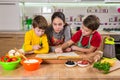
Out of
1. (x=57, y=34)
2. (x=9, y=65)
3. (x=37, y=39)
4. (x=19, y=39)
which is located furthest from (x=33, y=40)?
(x=19, y=39)

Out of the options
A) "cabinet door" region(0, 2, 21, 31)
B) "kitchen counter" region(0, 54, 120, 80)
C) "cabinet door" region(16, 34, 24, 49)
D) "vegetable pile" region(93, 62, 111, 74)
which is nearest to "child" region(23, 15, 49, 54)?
"kitchen counter" region(0, 54, 120, 80)

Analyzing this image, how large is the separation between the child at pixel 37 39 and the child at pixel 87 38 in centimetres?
15

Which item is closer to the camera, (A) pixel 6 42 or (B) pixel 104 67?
(B) pixel 104 67

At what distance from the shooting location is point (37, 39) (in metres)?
1.79

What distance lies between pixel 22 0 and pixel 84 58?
202cm

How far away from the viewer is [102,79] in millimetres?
1215

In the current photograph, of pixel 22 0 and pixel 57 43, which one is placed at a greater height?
pixel 22 0

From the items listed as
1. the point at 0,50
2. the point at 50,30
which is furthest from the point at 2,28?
the point at 50,30

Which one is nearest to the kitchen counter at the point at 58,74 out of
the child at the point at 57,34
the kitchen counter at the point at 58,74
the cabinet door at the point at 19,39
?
the kitchen counter at the point at 58,74

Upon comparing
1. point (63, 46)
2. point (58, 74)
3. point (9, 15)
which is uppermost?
point (9, 15)

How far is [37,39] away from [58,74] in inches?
24.7

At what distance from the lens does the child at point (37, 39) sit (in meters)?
1.63

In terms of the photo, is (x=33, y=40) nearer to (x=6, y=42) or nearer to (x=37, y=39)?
(x=37, y=39)

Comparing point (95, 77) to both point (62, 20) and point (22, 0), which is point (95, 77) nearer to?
point (62, 20)
